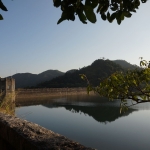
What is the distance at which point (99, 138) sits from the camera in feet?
25.7

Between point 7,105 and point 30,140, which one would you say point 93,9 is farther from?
point 7,105

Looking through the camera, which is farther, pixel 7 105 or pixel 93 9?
pixel 7 105

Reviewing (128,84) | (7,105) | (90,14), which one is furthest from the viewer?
(7,105)

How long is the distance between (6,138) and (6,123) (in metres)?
0.18

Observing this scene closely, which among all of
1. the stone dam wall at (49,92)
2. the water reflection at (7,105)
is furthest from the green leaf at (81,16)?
the stone dam wall at (49,92)

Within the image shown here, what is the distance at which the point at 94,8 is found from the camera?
103cm

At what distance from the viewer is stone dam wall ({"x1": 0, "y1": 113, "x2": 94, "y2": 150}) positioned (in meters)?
1.33

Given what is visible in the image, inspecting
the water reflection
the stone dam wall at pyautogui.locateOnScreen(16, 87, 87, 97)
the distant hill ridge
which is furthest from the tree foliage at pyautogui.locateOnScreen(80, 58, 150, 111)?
the distant hill ridge

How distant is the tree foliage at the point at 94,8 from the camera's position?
90 cm

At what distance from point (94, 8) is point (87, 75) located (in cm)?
4872

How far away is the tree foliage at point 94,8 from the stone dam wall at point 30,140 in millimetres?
827

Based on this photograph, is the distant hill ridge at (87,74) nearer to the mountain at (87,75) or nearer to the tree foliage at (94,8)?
the mountain at (87,75)

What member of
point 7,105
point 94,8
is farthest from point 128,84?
point 7,105

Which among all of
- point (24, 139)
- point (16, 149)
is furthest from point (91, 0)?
point (16, 149)
